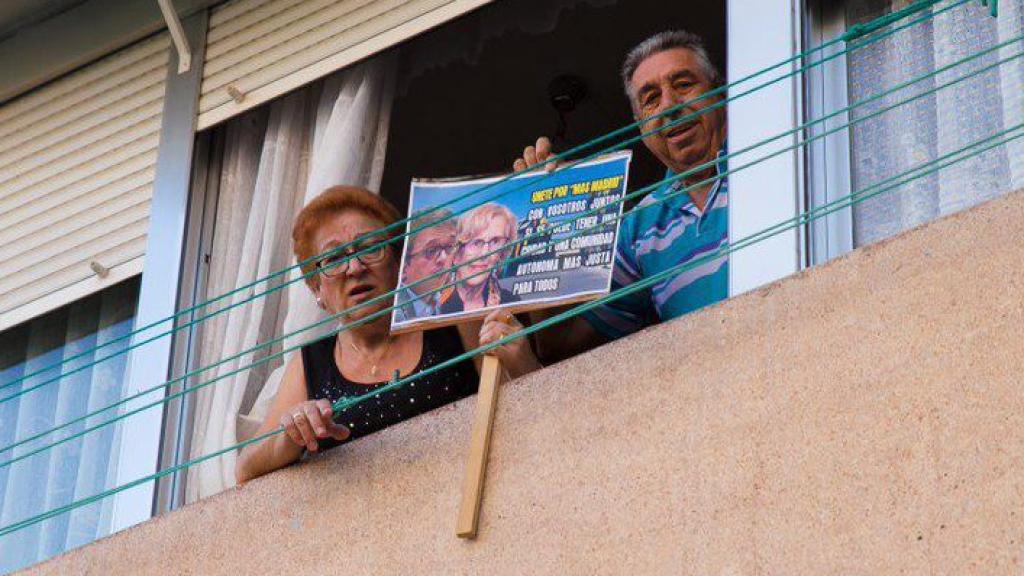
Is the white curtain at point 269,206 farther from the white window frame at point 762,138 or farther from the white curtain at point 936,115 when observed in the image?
the white curtain at point 936,115

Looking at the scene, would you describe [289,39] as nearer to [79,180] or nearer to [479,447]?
[79,180]

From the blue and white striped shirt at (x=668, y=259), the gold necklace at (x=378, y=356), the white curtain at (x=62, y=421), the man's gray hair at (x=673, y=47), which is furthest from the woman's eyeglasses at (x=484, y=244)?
the white curtain at (x=62, y=421)

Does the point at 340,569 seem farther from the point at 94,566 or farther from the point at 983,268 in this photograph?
the point at 983,268

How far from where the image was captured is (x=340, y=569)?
17.2 ft

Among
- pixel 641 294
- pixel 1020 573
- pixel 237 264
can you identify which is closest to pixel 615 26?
pixel 237 264

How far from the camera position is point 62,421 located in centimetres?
722

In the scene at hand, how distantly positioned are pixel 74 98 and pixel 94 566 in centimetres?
242

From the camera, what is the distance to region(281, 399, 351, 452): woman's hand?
532 cm

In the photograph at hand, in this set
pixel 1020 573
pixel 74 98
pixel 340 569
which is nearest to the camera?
pixel 1020 573

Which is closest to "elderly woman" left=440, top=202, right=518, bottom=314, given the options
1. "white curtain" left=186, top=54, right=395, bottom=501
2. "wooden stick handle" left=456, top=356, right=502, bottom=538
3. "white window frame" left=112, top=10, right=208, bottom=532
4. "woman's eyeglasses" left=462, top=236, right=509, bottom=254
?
"woman's eyeglasses" left=462, top=236, right=509, bottom=254

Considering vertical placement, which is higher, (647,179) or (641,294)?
(647,179)

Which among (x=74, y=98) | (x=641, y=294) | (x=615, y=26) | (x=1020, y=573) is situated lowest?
(x=1020, y=573)

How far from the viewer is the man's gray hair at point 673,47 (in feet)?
19.7

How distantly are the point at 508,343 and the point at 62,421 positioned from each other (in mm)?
2531
